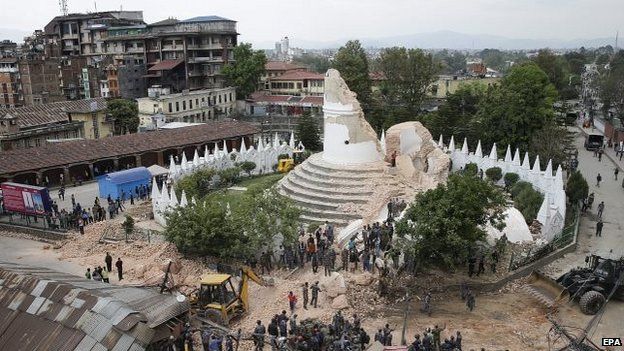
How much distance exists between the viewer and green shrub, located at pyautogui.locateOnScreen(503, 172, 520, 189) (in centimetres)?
3344

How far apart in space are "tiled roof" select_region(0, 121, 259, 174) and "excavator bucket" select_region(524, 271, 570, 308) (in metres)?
29.3

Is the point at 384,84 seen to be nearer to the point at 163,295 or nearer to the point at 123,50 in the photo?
the point at 123,50

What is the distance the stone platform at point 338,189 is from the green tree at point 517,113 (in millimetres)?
15235

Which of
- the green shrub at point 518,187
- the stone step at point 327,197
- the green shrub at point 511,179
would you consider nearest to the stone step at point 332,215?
the stone step at point 327,197

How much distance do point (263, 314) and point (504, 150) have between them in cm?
2842

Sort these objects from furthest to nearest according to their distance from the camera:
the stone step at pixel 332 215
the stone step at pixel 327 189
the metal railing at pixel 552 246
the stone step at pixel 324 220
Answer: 1. the stone step at pixel 327 189
2. the stone step at pixel 332 215
3. the stone step at pixel 324 220
4. the metal railing at pixel 552 246

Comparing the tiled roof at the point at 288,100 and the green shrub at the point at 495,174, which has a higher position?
the tiled roof at the point at 288,100

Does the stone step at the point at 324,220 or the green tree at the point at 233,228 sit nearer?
the green tree at the point at 233,228

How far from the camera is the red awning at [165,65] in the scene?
65.1 m

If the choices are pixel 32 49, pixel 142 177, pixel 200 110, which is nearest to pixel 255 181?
pixel 142 177

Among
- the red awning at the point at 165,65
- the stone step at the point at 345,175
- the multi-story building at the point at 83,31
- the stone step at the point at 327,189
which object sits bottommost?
the stone step at the point at 327,189

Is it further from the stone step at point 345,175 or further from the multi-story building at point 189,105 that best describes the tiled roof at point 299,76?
the stone step at point 345,175

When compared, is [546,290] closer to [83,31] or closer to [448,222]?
[448,222]

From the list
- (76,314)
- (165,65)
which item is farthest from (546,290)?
(165,65)
